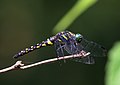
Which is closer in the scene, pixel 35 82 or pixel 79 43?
pixel 79 43

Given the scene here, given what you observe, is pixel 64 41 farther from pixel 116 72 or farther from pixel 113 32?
pixel 113 32

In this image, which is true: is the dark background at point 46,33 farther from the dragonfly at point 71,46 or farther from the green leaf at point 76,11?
the green leaf at point 76,11

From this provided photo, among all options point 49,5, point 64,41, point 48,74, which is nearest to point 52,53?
point 48,74

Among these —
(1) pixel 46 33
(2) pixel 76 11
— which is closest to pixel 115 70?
(2) pixel 76 11

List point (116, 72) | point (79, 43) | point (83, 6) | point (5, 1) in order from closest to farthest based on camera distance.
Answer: point (116, 72) < point (83, 6) < point (79, 43) < point (5, 1)

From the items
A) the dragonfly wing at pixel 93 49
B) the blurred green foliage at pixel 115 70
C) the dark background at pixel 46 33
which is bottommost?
the blurred green foliage at pixel 115 70

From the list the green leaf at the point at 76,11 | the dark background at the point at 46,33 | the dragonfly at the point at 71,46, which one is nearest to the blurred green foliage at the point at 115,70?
the green leaf at the point at 76,11

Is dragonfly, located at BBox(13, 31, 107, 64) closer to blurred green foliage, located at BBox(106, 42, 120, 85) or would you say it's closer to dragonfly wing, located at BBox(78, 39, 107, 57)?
dragonfly wing, located at BBox(78, 39, 107, 57)
